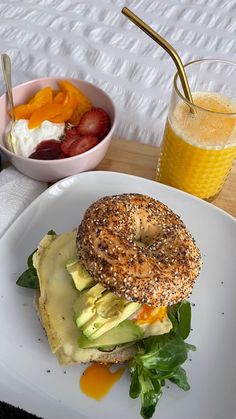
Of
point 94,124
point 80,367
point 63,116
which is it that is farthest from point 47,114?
point 80,367

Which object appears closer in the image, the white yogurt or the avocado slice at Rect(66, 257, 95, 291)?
the avocado slice at Rect(66, 257, 95, 291)

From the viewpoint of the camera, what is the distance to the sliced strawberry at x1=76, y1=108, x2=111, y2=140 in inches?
65.2

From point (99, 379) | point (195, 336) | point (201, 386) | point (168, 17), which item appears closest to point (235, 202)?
point (195, 336)

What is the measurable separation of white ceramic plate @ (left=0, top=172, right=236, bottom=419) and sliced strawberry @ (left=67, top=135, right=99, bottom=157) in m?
0.08

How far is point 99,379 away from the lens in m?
1.25

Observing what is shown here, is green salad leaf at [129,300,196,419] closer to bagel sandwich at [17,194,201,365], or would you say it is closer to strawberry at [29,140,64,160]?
bagel sandwich at [17,194,201,365]

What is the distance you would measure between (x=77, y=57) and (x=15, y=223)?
972mm

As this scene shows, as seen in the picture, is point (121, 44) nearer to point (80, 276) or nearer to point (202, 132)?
point (202, 132)

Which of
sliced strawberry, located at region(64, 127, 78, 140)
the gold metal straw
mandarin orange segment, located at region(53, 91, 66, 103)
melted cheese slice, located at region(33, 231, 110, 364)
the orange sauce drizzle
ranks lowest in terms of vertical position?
the orange sauce drizzle

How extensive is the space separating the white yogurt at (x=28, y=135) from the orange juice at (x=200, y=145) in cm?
37

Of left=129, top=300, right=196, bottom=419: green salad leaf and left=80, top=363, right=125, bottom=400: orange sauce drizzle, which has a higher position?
left=129, top=300, right=196, bottom=419: green salad leaf

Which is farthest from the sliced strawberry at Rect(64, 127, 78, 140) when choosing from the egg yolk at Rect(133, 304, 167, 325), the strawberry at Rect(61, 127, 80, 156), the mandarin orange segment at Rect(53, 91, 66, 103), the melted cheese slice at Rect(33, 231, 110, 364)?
the egg yolk at Rect(133, 304, 167, 325)

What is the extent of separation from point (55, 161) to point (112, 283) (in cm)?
49

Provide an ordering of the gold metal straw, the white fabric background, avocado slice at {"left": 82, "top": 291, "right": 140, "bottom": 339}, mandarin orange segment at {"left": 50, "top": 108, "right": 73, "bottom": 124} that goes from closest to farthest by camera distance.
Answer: avocado slice at {"left": 82, "top": 291, "right": 140, "bottom": 339} < the gold metal straw < mandarin orange segment at {"left": 50, "top": 108, "right": 73, "bottom": 124} < the white fabric background
